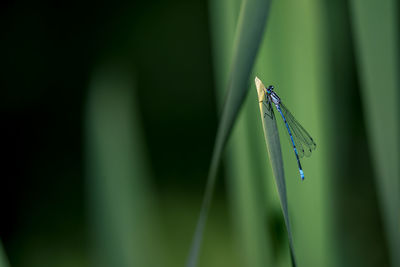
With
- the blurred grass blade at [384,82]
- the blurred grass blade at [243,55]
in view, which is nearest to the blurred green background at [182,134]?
the blurred grass blade at [384,82]

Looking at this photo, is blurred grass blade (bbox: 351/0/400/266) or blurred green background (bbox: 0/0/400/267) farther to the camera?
blurred green background (bbox: 0/0/400/267)

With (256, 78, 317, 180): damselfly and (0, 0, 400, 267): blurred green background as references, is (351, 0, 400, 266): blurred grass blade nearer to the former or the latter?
(0, 0, 400, 267): blurred green background

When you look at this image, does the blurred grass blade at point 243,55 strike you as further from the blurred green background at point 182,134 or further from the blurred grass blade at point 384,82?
the blurred grass blade at point 384,82

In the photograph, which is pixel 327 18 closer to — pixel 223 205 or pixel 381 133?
pixel 381 133

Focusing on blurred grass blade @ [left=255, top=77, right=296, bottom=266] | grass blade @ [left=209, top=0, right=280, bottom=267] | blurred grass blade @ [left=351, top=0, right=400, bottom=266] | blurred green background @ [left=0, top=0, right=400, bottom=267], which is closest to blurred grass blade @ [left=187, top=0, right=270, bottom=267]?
blurred grass blade @ [left=255, top=77, right=296, bottom=266]

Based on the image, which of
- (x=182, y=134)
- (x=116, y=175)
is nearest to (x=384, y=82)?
(x=116, y=175)

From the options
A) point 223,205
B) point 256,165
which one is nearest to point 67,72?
point 223,205
